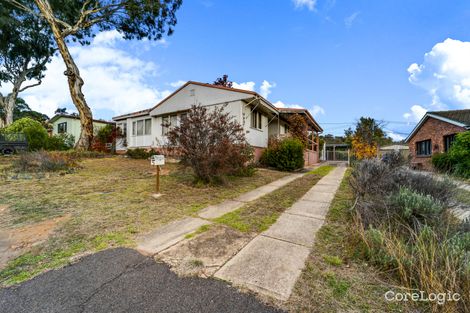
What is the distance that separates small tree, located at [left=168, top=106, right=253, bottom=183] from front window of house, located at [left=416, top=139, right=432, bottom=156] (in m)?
18.6

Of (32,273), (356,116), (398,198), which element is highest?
(356,116)

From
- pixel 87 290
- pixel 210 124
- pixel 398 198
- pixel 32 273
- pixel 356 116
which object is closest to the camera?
pixel 87 290

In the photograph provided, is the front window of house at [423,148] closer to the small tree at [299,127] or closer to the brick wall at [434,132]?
the brick wall at [434,132]

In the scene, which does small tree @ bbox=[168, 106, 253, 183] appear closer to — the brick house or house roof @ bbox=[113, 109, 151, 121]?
house roof @ bbox=[113, 109, 151, 121]

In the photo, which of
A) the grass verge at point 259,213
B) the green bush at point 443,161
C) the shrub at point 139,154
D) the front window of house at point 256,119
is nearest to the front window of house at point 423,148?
the green bush at point 443,161

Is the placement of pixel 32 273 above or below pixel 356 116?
below

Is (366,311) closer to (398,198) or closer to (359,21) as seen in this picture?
(398,198)

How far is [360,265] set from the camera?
2424 millimetres

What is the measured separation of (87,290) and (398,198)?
4.16 meters

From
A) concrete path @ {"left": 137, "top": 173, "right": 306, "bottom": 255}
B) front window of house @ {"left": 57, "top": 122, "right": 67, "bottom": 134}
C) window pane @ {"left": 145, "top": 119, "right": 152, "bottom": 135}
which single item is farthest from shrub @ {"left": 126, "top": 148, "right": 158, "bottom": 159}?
front window of house @ {"left": 57, "top": 122, "right": 67, "bottom": 134}

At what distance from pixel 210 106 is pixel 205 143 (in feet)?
22.1

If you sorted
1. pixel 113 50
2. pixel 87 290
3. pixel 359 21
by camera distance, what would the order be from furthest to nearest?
pixel 113 50
pixel 359 21
pixel 87 290

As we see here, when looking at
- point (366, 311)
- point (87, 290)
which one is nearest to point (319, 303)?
point (366, 311)

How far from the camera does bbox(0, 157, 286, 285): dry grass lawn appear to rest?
2.75 metres
